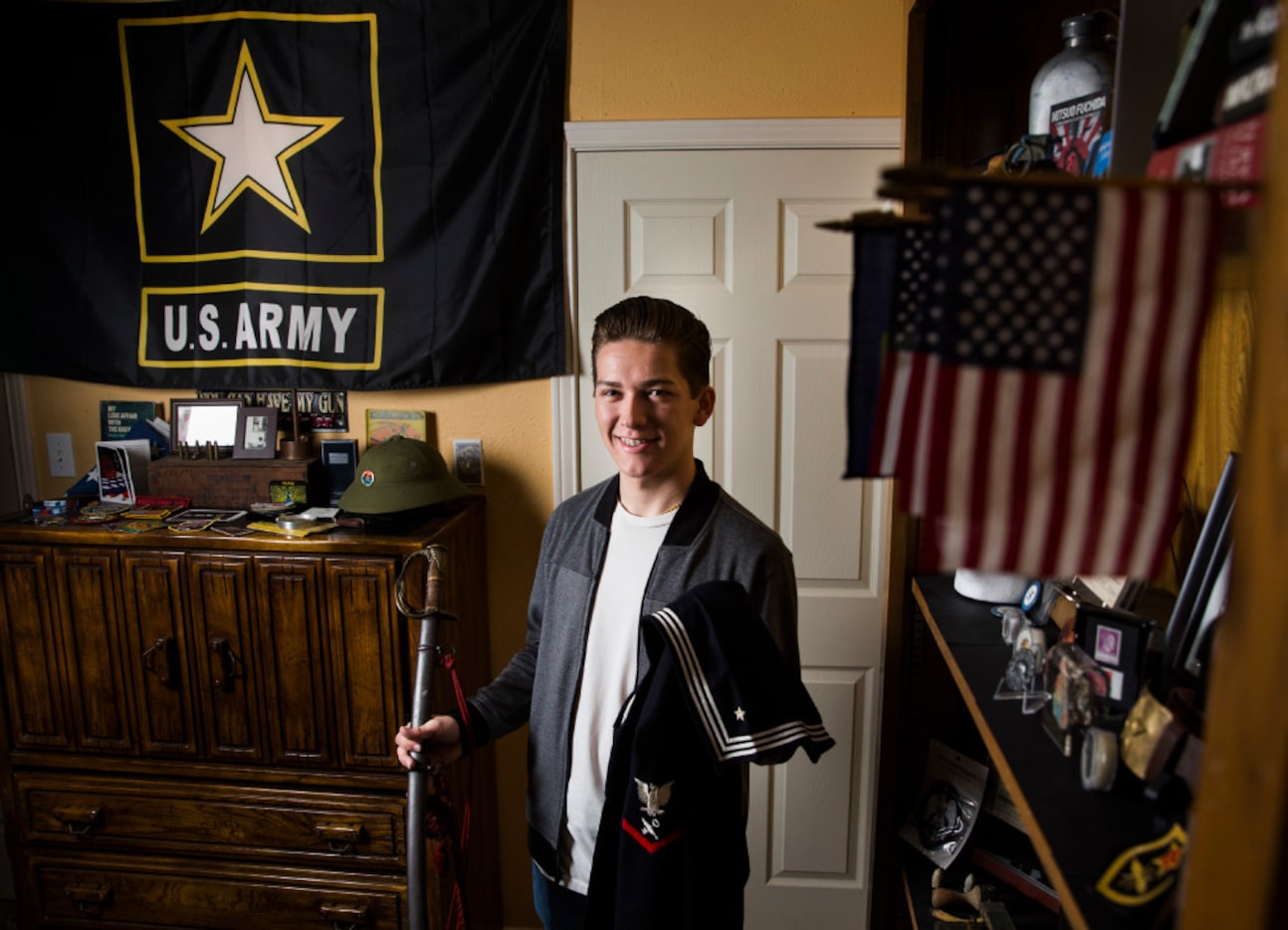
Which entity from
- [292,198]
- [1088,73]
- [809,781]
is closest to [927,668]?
[809,781]

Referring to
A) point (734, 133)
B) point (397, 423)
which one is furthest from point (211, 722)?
point (734, 133)

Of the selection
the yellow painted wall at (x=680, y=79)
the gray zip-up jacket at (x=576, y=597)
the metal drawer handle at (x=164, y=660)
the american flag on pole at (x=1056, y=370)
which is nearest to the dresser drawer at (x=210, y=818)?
the metal drawer handle at (x=164, y=660)

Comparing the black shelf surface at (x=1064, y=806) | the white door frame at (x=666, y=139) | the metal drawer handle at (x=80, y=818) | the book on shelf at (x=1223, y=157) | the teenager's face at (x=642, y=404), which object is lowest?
the metal drawer handle at (x=80, y=818)

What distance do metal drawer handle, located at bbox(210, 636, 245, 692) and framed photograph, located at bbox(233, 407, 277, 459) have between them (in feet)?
1.86

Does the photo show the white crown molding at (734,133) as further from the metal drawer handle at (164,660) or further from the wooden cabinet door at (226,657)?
the metal drawer handle at (164,660)

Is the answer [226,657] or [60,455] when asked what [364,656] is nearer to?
[226,657]

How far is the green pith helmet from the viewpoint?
2086mm

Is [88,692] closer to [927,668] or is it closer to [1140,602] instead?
[927,668]

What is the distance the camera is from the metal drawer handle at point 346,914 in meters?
2.11

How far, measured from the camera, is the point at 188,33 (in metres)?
2.27

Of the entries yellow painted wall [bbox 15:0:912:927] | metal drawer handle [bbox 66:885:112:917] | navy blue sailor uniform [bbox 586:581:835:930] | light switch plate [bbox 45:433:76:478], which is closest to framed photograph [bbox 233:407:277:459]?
yellow painted wall [bbox 15:0:912:927]

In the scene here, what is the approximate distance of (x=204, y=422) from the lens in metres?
2.43

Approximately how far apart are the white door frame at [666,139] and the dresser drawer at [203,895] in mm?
1335

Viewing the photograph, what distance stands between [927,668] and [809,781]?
52 centimetres
